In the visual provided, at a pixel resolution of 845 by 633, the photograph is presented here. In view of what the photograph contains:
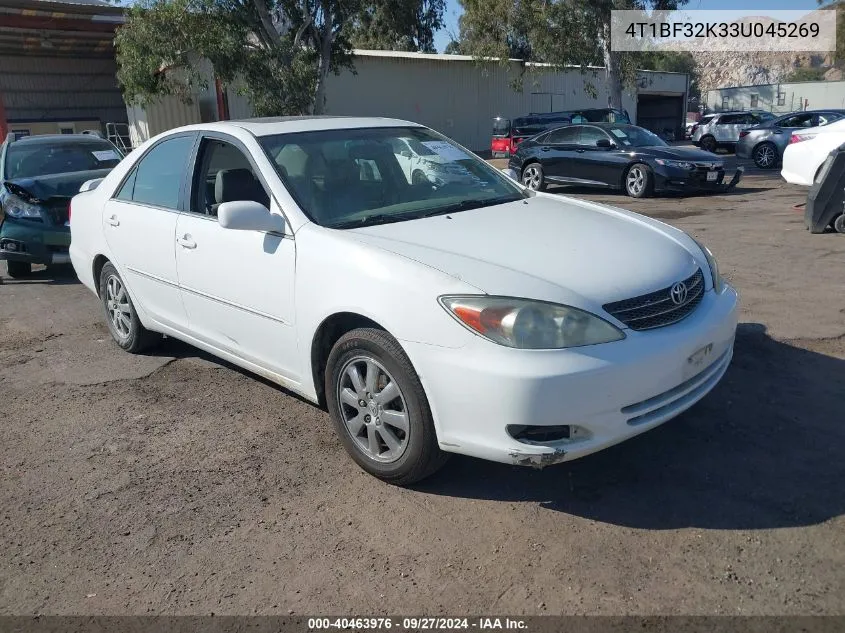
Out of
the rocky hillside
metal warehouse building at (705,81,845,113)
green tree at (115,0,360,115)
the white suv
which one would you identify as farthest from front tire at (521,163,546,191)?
the rocky hillside

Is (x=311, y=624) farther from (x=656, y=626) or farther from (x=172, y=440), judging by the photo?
(x=172, y=440)

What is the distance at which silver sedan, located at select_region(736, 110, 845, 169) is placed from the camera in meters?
19.6

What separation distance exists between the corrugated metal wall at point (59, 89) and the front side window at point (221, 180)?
30.5m

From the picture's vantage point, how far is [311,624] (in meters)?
2.63

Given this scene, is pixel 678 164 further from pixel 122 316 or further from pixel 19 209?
pixel 122 316

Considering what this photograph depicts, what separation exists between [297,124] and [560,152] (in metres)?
11.3

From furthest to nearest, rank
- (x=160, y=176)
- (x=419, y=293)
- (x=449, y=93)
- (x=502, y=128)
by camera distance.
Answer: (x=449, y=93) < (x=502, y=128) < (x=160, y=176) < (x=419, y=293)

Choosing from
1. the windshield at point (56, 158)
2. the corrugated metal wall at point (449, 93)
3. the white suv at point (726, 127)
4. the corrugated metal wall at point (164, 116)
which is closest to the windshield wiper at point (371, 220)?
the windshield at point (56, 158)

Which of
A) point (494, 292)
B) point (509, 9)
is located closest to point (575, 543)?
point (494, 292)

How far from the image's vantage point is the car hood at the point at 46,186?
337 inches

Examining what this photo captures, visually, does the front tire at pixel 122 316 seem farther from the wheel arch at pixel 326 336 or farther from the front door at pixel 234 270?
the wheel arch at pixel 326 336

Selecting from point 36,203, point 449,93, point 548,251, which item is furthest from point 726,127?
point 548,251

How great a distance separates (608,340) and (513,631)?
1164mm

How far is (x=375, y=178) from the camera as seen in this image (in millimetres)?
4207
